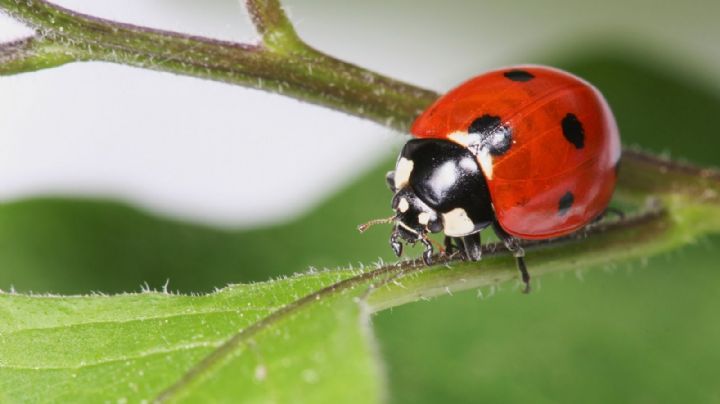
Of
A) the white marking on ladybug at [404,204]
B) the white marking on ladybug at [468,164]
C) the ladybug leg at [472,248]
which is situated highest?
the white marking on ladybug at [468,164]

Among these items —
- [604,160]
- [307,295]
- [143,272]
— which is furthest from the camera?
[143,272]

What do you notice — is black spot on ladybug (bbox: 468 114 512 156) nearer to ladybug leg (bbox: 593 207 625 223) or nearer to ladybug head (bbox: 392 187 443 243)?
ladybug head (bbox: 392 187 443 243)

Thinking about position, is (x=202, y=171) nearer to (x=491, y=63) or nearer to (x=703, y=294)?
(x=491, y=63)

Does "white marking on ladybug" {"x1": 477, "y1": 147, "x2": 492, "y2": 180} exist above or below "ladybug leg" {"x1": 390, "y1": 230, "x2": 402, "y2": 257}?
above

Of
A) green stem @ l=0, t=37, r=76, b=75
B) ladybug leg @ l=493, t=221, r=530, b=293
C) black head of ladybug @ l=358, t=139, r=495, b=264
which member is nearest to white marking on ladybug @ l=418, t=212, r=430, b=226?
black head of ladybug @ l=358, t=139, r=495, b=264

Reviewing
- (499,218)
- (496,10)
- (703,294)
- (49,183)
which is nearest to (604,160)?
(499,218)

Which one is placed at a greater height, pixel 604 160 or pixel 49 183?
pixel 604 160

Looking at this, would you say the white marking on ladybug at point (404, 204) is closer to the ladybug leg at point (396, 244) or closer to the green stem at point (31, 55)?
the ladybug leg at point (396, 244)

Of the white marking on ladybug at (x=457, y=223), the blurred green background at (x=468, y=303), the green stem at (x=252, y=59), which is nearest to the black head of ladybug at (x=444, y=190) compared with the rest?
the white marking on ladybug at (x=457, y=223)
